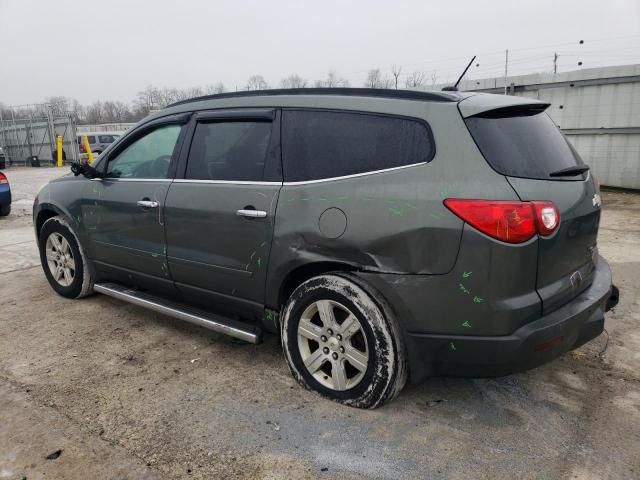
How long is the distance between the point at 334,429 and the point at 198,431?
71cm

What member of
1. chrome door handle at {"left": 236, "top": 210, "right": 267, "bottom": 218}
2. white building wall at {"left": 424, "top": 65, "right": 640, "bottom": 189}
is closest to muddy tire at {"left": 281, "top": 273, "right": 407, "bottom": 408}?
chrome door handle at {"left": 236, "top": 210, "right": 267, "bottom": 218}

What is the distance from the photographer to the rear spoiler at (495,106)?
8.13 ft

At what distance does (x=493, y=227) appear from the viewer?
2.24 m

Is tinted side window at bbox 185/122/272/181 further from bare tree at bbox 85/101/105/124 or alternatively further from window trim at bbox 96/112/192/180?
bare tree at bbox 85/101/105/124

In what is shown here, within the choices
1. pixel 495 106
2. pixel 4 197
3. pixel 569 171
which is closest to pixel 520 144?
pixel 495 106

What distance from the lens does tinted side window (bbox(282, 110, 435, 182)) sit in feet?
8.30

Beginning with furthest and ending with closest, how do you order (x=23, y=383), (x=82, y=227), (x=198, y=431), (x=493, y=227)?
(x=82, y=227), (x=23, y=383), (x=198, y=431), (x=493, y=227)

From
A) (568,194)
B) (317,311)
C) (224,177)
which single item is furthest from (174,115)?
(568,194)

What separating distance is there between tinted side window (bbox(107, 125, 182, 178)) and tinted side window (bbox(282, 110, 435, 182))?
3.55 feet

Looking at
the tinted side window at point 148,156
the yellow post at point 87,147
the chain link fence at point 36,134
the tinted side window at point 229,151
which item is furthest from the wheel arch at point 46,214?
the chain link fence at point 36,134

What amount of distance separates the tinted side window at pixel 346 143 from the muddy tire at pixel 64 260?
2.47m

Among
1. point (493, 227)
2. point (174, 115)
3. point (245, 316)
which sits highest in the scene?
point (174, 115)

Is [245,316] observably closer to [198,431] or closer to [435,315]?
[198,431]

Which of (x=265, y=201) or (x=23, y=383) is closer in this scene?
(x=265, y=201)
